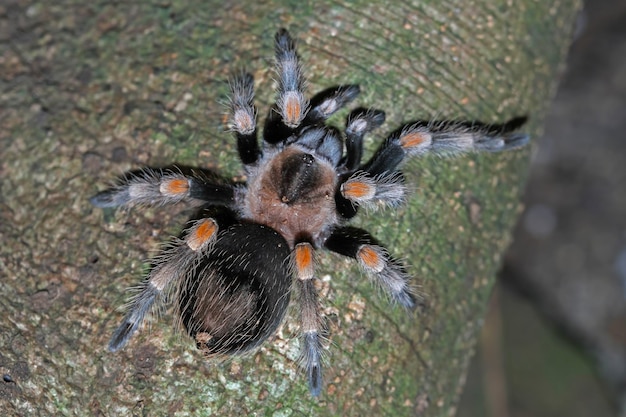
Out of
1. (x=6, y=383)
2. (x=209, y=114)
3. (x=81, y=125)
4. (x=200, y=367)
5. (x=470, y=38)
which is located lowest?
(x=6, y=383)

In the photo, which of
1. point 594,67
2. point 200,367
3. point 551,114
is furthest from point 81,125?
point 594,67

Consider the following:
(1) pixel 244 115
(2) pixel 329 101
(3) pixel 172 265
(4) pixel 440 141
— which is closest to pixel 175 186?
(3) pixel 172 265

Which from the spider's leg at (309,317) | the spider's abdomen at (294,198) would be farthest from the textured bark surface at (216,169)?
the spider's abdomen at (294,198)

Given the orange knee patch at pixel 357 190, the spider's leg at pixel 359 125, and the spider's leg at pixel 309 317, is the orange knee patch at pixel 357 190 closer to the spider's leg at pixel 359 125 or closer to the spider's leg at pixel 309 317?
the spider's leg at pixel 359 125

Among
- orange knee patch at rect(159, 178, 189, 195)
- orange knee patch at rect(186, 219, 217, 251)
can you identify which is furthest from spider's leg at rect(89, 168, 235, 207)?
orange knee patch at rect(186, 219, 217, 251)

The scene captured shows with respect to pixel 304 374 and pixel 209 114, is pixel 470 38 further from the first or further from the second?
pixel 304 374

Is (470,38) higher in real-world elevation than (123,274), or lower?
higher
